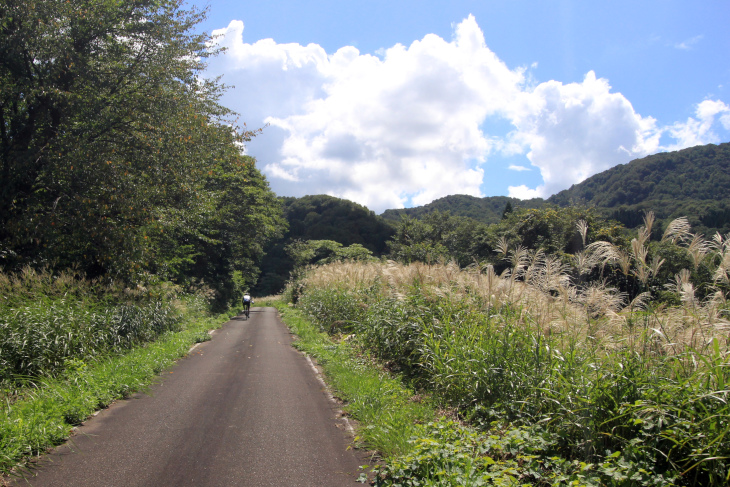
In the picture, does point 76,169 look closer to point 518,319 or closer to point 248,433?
point 248,433

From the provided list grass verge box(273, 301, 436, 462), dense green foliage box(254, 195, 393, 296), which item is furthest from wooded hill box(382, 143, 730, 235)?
dense green foliage box(254, 195, 393, 296)

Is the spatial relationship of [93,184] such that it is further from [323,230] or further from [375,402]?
[323,230]

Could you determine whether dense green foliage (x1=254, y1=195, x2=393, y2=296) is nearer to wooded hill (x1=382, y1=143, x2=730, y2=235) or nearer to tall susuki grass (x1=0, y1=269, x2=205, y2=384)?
wooded hill (x1=382, y1=143, x2=730, y2=235)

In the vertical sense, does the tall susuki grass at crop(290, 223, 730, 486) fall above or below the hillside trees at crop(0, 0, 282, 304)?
below

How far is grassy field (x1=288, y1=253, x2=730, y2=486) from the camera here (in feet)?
10.2

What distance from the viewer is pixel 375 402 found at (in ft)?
18.9

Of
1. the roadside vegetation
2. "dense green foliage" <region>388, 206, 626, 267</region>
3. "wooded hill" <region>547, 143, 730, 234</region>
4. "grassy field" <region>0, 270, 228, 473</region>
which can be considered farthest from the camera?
"wooded hill" <region>547, 143, 730, 234</region>

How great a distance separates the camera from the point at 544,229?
1178 inches

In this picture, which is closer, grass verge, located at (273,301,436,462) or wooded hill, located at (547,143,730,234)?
grass verge, located at (273,301,436,462)

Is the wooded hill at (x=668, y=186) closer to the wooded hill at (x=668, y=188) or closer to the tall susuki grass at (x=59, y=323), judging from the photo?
the wooded hill at (x=668, y=188)

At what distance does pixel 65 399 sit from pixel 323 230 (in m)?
73.3

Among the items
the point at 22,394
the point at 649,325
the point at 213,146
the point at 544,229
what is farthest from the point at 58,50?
the point at 544,229

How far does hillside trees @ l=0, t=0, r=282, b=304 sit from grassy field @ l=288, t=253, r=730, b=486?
836 centimetres

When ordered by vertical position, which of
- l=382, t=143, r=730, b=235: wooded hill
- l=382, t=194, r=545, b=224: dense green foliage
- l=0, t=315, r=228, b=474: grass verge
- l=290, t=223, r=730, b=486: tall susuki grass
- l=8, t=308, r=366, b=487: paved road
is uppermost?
l=382, t=194, r=545, b=224: dense green foliage
